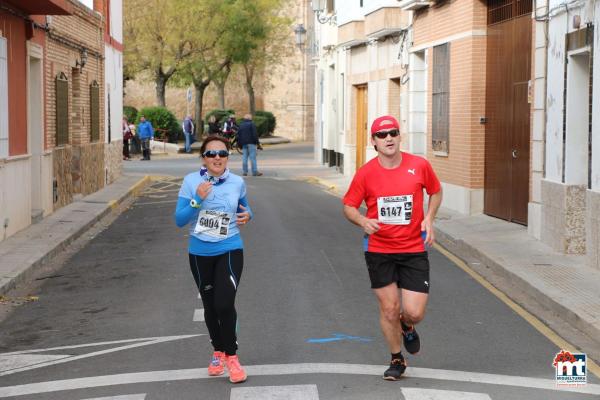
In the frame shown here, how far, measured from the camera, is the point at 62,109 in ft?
70.3

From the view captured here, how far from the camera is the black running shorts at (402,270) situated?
23.9 ft

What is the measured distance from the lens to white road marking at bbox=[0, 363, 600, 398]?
7.13 metres

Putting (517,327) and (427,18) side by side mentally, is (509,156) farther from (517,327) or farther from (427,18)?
(517,327)

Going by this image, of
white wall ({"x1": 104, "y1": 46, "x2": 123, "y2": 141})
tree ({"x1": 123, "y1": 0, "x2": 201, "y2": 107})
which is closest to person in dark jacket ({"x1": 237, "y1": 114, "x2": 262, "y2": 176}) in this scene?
white wall ({"x1": 104, "y1": 46, "x2": 123, "y2": 141})

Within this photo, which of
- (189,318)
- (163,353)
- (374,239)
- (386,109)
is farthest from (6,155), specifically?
Answer: (386,109)

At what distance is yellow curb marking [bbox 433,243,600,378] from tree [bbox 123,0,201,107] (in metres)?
37.9

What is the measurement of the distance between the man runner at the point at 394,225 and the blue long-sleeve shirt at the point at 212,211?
Answer: 77cm

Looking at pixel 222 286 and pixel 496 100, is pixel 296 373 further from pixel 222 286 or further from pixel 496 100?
pixel 496 100

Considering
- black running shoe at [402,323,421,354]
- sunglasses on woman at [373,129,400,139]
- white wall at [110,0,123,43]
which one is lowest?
black running shoe at [402,323,421,354]

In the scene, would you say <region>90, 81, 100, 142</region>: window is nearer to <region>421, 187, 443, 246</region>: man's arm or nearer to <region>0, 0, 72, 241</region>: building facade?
<region>0, 0, 72, 241</region>: building facade

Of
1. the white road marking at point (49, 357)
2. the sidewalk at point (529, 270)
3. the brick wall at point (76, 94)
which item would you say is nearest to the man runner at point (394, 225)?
the sidewalk at point (529, 270)

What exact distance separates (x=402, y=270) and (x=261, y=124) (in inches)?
2160

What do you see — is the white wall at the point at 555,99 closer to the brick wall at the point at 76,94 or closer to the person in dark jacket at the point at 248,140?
the brick wall at the point at 76,94

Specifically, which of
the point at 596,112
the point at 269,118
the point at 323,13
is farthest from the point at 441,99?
the point at 269,118
